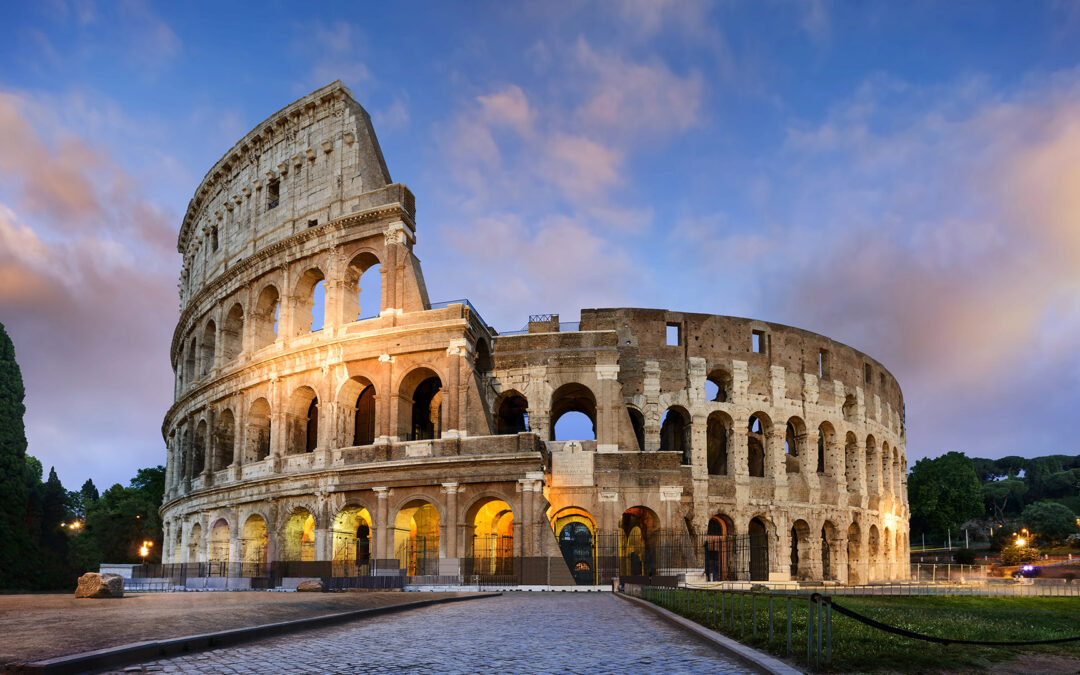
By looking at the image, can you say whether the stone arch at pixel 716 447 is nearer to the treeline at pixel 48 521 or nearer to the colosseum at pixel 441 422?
the colosseum at pixel 441 422

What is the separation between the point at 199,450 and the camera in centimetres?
3997

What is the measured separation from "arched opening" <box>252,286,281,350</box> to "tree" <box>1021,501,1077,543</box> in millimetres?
71296

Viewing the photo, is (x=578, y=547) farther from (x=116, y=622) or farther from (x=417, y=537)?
(x=116, y=622)

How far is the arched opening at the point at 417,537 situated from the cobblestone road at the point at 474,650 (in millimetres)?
15859

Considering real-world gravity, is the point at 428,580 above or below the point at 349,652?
below

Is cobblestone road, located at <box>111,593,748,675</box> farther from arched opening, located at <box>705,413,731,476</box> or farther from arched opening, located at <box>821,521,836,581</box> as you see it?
arched opening, located at <box>821,521,836,581</box>


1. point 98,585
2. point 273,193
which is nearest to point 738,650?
point 98,585

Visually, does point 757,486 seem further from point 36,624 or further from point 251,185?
point 36,624

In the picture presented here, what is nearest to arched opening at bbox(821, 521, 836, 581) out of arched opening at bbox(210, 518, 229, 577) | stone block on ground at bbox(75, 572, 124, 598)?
arched opening at bbox(210, 518, 229, 577)

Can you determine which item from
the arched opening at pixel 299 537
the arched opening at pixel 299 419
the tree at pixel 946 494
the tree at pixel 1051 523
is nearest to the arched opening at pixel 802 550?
the arched opening at pixel 299 537

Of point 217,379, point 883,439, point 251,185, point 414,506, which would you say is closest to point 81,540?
point 217,379

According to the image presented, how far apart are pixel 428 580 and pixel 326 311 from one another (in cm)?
1169

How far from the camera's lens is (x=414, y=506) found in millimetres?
30406

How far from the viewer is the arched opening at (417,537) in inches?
1161
